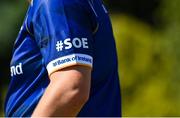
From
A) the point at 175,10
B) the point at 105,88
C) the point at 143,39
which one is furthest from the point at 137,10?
the point at 105,88

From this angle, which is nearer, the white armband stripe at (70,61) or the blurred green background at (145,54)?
the white armband stripe at (70,61)

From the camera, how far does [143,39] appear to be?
11.6 m

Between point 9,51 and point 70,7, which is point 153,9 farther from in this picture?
point 70,7

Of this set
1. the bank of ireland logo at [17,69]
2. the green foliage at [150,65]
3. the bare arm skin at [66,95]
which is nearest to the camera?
the bare arm skin at [66,95]

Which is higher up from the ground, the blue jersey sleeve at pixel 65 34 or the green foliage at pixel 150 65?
the blue jersey sleeve at pixel 65 34

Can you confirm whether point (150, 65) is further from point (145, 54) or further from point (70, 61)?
point (70, 61)

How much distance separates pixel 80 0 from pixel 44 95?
0.41 meters

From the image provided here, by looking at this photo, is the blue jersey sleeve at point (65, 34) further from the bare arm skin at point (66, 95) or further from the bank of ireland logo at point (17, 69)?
the bank of ireland logo at point (17, 69)

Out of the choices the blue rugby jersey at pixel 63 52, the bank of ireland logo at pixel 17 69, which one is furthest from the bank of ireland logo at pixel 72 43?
the bank of ireland logo at pixel 17 69

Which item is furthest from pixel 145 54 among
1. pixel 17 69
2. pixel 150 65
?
pixel 17 69

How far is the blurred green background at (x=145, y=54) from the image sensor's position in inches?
413

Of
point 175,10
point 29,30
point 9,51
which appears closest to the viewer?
point 29,30

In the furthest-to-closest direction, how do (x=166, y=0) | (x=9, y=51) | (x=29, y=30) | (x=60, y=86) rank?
1. (x=9, y=51)
2. (x=166, y=0)
3. (x=29, y=30)
4. (x=60, y=86)

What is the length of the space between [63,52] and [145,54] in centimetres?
833
